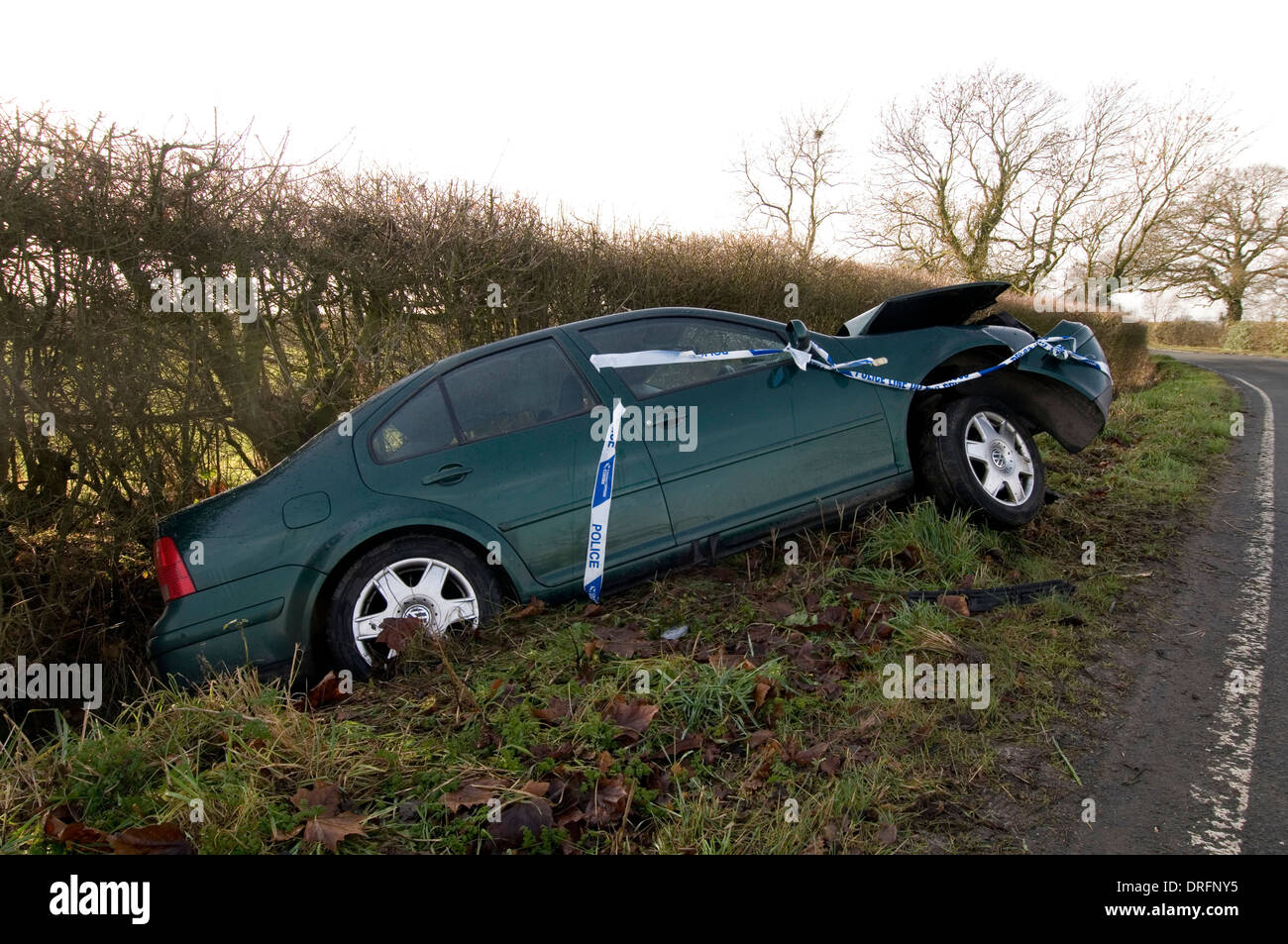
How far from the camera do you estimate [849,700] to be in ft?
10.6

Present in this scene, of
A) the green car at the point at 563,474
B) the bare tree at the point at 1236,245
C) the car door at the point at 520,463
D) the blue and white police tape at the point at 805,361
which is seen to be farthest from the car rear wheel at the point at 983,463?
the bare tree at the point at 1236,245

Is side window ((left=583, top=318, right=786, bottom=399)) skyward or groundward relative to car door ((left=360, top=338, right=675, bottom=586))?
skyward

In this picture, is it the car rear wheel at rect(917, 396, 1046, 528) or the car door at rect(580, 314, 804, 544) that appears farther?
the car rear wheel at rect(917, 396, 1046, 528)

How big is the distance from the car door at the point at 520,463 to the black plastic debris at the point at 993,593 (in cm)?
132

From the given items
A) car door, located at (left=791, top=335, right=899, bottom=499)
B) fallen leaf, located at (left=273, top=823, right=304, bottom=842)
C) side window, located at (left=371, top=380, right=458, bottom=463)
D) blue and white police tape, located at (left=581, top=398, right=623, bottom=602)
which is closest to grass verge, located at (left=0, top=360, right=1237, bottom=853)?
fallen leaf, located at (left=273, top=823, right=304, bottom=842)

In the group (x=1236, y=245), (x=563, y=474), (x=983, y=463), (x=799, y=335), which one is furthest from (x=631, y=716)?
(x=1236, y=245)

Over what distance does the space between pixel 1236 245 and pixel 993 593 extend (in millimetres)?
44046

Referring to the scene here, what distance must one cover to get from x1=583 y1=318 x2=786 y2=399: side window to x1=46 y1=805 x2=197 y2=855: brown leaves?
285 centimetres

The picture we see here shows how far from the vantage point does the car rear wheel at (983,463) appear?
483 cm

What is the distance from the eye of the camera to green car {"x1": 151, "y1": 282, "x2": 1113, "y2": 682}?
3828mm

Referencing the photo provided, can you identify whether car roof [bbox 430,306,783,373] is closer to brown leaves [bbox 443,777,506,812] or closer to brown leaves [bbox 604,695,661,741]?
brown leaves [bbox 604,695,661,741]

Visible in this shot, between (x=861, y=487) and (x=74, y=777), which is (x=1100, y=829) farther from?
(x=74, y=777)

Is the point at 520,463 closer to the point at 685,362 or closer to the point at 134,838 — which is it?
the point at 685,362

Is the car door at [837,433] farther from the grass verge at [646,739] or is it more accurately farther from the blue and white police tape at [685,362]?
the grass verge at [646,739]
